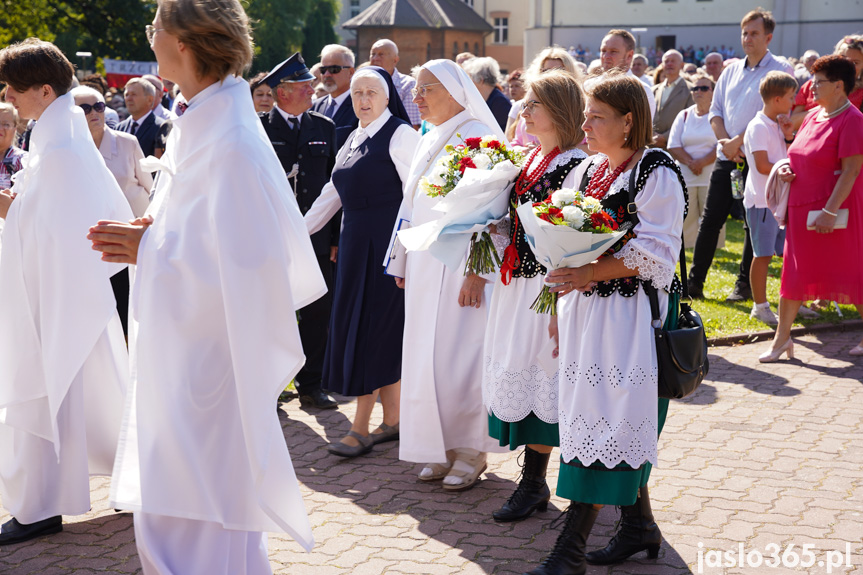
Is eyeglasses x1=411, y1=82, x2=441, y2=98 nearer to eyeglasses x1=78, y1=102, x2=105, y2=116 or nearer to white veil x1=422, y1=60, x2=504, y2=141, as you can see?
white veil x1=422, y1=60, x2=504, y2=141

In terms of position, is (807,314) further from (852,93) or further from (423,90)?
(423,90)

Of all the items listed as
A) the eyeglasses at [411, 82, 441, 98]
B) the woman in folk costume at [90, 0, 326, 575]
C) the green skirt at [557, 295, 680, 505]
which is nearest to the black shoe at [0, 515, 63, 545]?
the woman in folk costume at [90, 0, 326, 575]

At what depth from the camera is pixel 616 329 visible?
154 inches

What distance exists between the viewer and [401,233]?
477cm

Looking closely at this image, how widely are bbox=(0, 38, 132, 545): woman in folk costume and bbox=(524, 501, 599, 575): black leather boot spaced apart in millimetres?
2320

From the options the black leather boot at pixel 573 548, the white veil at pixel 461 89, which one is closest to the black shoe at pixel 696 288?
the white veil at pixel 461 89

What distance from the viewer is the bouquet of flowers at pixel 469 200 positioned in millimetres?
4566

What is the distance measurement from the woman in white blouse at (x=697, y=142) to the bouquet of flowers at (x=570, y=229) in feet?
27.8

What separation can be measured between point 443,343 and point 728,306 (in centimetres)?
562

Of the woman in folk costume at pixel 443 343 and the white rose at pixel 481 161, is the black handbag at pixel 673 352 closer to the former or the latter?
the white rose at pixel 481 161

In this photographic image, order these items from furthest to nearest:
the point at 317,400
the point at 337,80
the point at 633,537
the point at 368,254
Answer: the point at 337,80, the point at 317,400, the point at 368,254, the point at 633,537

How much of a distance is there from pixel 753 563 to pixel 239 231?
9.04 feet

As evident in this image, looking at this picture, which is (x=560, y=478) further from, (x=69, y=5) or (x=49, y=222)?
(x=69, y=5)

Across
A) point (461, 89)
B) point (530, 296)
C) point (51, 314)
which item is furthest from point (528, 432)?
point (51, 314)
